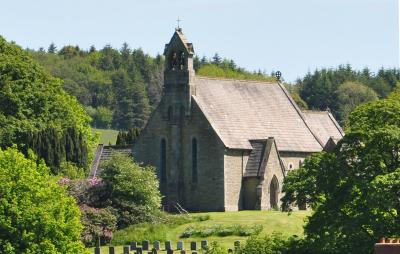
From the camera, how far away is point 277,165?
91.9 m

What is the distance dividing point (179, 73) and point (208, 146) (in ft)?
17.2

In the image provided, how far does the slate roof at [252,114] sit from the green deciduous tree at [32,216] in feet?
76.0

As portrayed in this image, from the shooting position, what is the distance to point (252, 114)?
9519cm

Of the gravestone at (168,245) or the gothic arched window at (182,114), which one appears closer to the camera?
the gravestone at (168,245)

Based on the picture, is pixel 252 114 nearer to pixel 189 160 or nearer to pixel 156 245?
pixel 189 160

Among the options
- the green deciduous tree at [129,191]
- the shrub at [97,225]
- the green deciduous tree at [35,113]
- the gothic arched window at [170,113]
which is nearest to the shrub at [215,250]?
Result: the shrub at [97,225]

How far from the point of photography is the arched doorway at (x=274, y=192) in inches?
3622

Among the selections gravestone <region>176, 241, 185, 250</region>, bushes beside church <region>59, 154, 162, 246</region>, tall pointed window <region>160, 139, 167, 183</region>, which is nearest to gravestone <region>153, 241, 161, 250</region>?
gravestone <region>176, 241, 185, 250</region>

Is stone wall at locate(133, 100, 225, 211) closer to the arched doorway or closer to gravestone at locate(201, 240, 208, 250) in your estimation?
the arched doorway

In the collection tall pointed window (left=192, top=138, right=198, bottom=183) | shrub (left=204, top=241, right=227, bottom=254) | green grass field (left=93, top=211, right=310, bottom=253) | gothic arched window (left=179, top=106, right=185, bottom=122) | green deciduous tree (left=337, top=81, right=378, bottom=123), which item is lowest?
shrub (left=204, top=241, right=227, bottom=254)

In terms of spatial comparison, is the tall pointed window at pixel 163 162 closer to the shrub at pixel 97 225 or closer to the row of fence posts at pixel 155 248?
the shrub at pixel 97 225

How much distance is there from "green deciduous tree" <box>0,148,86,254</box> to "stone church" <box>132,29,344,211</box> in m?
22.0

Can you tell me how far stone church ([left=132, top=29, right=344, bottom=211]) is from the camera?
91.0m

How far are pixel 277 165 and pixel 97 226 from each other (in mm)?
16882
